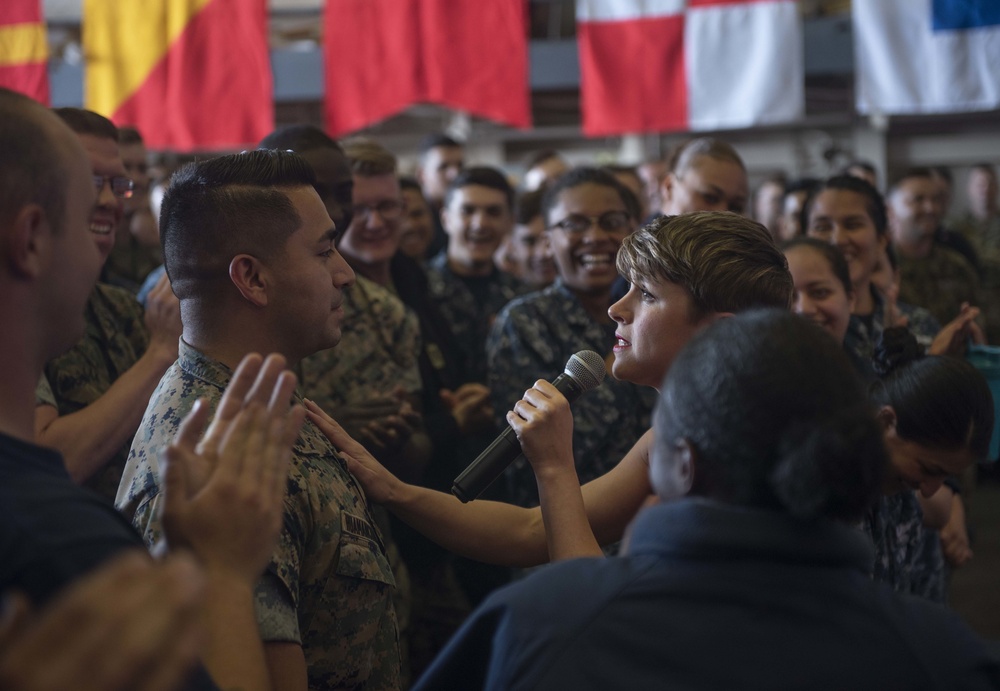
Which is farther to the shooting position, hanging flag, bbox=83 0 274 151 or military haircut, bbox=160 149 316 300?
hanging flag, bbox=83 0 274 151

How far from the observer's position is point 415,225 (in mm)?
4145

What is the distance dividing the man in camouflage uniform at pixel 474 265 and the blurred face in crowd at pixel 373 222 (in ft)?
1.93

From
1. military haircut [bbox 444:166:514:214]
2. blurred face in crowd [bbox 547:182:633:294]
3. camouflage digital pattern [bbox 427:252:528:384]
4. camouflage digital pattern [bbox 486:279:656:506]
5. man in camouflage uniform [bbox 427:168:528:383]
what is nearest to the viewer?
camouflage digital pattern [bbox 486:279:656:506]

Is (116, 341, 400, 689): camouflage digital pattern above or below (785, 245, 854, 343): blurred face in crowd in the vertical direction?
below

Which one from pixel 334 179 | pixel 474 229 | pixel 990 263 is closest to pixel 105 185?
pixel 334 179

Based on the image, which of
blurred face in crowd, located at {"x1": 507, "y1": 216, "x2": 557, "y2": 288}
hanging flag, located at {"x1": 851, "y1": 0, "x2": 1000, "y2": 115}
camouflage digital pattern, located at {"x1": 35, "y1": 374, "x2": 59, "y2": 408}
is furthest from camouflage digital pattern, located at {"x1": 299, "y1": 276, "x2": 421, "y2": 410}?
hanging flag, located at {"x1": 851, "y1": 0, "x2": 1000, "y2": 115}

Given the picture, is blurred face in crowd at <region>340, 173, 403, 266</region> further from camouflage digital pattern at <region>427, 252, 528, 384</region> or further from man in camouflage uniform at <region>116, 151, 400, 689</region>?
man in camouflage uniform at <region>116, 151, 400, 689</region>

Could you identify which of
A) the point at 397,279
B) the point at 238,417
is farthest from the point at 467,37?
the point at 238,417

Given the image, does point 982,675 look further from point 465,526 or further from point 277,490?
point 465,526

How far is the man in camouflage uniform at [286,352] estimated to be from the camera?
57.1 inches

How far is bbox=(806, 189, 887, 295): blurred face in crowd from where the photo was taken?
306 cm

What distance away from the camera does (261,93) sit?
489 cm

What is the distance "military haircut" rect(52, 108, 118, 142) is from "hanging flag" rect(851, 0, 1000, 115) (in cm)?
384

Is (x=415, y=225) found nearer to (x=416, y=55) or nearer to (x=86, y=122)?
(x=416, y=55)
